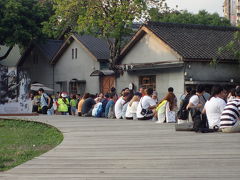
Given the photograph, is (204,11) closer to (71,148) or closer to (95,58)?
(95,58)

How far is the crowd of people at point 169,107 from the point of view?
42.8 ft

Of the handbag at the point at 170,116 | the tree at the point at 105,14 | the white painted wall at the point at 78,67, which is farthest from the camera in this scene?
the white painted wall at the point at 78,67

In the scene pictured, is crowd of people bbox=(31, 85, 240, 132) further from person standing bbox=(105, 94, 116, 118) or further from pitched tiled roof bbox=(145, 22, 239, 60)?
pitched tiled roof bbox=(145, 22, 239, 60)

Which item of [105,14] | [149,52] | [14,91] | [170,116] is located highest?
[105,14]

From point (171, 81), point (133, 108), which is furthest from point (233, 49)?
point (133, 108)

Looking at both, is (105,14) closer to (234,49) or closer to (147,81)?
(147,81)

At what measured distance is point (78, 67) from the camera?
42219 millimetres

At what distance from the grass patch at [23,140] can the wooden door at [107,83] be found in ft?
58.4

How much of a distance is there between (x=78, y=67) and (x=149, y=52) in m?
10.1

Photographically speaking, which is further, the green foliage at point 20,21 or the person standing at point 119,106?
the green foliage at point 20,21

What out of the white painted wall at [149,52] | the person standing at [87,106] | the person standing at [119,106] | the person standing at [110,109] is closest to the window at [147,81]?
the white painted wall at [149,52]

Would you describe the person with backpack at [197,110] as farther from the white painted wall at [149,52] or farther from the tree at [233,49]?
the white painted wall at [149,52]

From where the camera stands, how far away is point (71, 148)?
35.2 feet

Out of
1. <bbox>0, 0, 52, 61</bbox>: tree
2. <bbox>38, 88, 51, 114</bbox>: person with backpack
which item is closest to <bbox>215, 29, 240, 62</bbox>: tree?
<bbox>38, 88, 51, 114</bbox>: person with backpack
